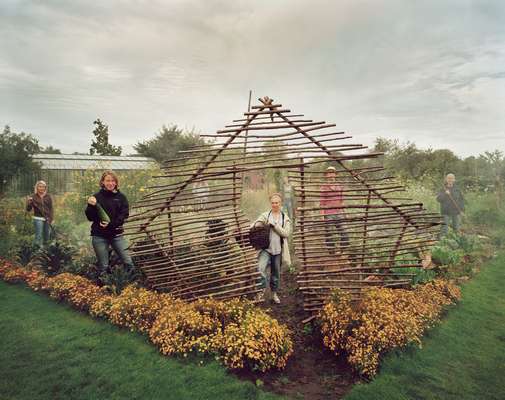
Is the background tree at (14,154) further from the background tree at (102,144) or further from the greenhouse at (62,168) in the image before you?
the background tree at (102,144)

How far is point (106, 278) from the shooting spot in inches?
218

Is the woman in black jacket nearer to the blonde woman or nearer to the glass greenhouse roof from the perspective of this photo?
the blonde woman

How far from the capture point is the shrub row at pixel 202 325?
3.79m

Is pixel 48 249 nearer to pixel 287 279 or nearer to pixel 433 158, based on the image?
pixel 287 279

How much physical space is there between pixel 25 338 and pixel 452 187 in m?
9.27

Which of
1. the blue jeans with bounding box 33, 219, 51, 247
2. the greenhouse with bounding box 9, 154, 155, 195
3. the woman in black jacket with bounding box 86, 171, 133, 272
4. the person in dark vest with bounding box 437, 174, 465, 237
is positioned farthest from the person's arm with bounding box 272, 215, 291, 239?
the greenhouse with bounding box 9, 154, 155, 195

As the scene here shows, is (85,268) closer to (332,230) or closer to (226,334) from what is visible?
(226,334)

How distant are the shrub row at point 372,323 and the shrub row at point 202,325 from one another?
1.72 ft

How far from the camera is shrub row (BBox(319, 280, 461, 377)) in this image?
12.6 ft

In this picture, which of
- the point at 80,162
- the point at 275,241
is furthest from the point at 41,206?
the point at 80,162

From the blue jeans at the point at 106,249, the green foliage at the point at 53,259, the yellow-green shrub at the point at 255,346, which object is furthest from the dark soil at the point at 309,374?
the green foliage at the point at 53,259

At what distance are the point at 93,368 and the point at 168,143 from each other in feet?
68.9

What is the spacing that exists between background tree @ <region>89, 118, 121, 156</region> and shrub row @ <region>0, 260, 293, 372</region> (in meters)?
23.4

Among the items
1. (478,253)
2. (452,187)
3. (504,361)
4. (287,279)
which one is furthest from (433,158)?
(504,361)
